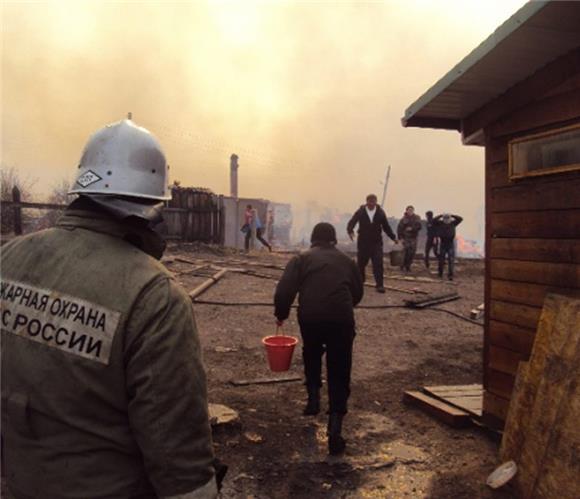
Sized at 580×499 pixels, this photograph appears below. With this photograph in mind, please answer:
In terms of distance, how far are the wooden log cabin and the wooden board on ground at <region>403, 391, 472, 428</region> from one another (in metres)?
0.22

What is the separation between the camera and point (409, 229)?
624 inches

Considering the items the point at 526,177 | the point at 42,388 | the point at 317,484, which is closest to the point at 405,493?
the point at 317,484

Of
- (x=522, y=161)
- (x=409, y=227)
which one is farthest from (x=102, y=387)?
(x=409, y=227)

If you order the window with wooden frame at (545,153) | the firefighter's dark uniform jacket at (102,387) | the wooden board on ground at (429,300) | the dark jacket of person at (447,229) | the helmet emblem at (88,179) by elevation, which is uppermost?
the window with wooden frame at (545,153)

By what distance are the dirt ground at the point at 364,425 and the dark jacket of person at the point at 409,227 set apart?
693 cm

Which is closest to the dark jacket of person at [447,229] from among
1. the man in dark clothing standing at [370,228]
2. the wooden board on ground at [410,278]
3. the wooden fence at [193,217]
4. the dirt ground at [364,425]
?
the wooden board on ground at [410,278]

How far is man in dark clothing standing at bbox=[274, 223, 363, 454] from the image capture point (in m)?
4.23

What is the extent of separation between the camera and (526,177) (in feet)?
13.5

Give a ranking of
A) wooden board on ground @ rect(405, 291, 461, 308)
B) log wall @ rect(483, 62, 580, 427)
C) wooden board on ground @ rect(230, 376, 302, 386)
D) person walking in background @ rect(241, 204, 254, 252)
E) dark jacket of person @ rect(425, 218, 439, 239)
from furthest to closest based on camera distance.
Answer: person walking in background @ rect(241, 204, 254, 252), dark jacket of person @ rect(425, 218, 439, 239), wooden board on ground @ rect(405, 291, 461, 308), wooden board on ground @ rect(230, 376, 302, 386), log wall @ rect(483, 62, 580, 427)

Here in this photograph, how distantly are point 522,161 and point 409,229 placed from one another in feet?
38.8

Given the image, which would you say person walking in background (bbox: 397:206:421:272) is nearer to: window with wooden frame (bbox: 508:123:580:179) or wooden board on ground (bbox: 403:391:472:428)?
wooden board on ground (bbox: 403:391:472:428)

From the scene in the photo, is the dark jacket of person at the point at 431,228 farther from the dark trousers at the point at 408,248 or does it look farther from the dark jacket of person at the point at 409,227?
the dark trousers at the point at 408,248

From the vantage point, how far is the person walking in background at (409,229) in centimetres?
1570

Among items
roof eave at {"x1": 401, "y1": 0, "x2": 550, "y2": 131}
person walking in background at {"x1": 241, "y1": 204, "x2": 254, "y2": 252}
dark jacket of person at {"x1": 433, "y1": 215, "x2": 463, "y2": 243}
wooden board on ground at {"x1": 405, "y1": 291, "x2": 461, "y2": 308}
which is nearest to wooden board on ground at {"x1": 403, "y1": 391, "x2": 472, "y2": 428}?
roof eave at {"x1": 401, "y1": 0, "x2": 550, "y2": 131}
